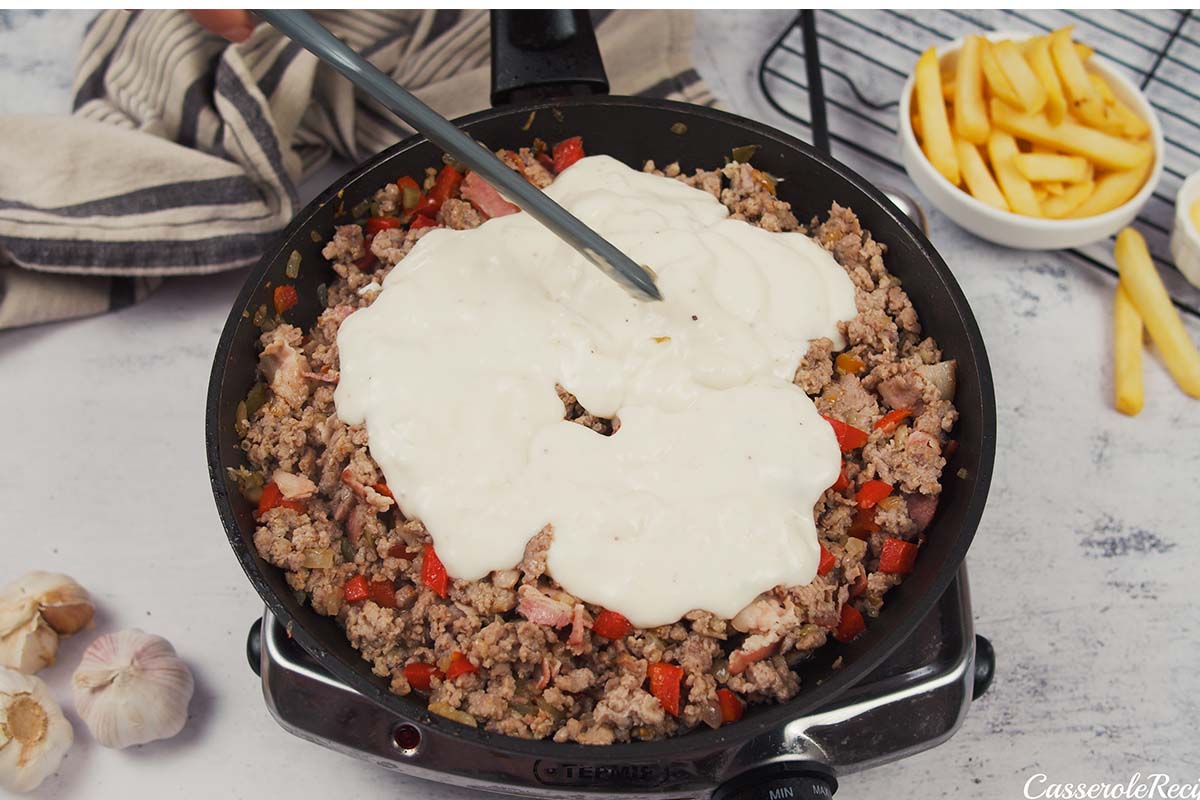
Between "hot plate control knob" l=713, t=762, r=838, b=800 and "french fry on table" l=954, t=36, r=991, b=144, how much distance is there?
1.99 metres

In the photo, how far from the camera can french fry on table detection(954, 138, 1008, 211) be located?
3.44 metres

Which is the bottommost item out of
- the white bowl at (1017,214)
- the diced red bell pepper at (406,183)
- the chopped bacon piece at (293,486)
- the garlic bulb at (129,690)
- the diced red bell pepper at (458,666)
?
the garlic bulb at (129,690)

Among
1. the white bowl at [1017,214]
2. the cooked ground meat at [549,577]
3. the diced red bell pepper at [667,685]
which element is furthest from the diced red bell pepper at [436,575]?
the white bowl at [1017,214]

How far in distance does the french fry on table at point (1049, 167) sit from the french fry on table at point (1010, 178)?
33 millimetres

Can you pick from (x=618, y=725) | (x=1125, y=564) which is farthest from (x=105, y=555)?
(x=1125, y=564)

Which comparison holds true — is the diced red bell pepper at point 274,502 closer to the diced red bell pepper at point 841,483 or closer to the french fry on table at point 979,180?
the diced red bell pepper at point 841,483

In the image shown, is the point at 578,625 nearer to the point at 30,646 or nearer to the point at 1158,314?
the point at 30,646

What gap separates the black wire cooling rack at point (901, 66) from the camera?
12.4ft

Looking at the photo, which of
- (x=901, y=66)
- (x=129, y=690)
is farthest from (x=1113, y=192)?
(x=129, y=690)

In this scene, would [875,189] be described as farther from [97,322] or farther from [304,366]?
[97,322]

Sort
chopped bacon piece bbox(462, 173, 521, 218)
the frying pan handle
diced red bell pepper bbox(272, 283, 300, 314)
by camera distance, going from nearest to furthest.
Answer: diced red bell pepper bbox(272, 283, 300, 314) → chopped bacon piece bbox(462, 173, 521, 218) → the frying pan handle

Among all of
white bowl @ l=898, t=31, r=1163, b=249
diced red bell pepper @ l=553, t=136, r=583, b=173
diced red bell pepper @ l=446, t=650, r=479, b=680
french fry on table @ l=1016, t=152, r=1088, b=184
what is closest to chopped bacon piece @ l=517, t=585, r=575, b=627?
diced red bell pepper @ l=446, t=650, r=479, b=680

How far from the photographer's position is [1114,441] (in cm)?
342

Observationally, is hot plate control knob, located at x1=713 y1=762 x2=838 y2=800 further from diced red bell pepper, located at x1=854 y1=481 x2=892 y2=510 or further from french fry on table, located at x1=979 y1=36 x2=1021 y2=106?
french fry on table, located at x1=979 y1=36 x2=1021 y2=106
